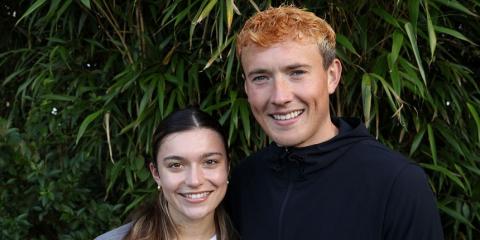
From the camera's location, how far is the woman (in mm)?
1719

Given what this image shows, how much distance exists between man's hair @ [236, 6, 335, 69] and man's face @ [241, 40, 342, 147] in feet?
0.05

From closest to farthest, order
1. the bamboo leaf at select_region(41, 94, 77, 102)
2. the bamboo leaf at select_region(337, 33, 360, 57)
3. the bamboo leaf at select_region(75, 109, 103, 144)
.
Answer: the bamboo leaf at select_region(337, 33, 360, 57) → the bamboo leaf at select_region(75, 109, 103, 144) → the bamboo leaf at select_region(41, 94, 77, 102)

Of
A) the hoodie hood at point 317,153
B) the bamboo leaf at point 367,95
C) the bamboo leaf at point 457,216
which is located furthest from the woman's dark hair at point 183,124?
the bamboo leaf at point 457,216

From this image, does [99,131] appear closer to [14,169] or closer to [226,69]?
[14,169]

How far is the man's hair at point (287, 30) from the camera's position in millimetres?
1541

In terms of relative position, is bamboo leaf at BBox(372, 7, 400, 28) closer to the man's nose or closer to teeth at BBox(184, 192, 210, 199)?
the man's nose

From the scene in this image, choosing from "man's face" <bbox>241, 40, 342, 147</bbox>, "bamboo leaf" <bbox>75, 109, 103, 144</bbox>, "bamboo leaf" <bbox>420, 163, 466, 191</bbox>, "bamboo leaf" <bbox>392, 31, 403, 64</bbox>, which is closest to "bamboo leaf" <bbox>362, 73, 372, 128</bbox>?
"bamboo leaf" <bbox>392, 31, 403, 64</bbox>

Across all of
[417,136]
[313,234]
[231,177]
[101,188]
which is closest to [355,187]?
[313,234]

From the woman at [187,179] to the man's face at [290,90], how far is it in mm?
201

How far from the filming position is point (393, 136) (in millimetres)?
2637

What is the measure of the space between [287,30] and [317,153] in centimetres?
33

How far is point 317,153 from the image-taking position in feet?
5.28

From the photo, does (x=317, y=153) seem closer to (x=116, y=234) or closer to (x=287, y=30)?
(x=287, y=30)

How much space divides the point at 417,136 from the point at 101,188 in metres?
1.46
